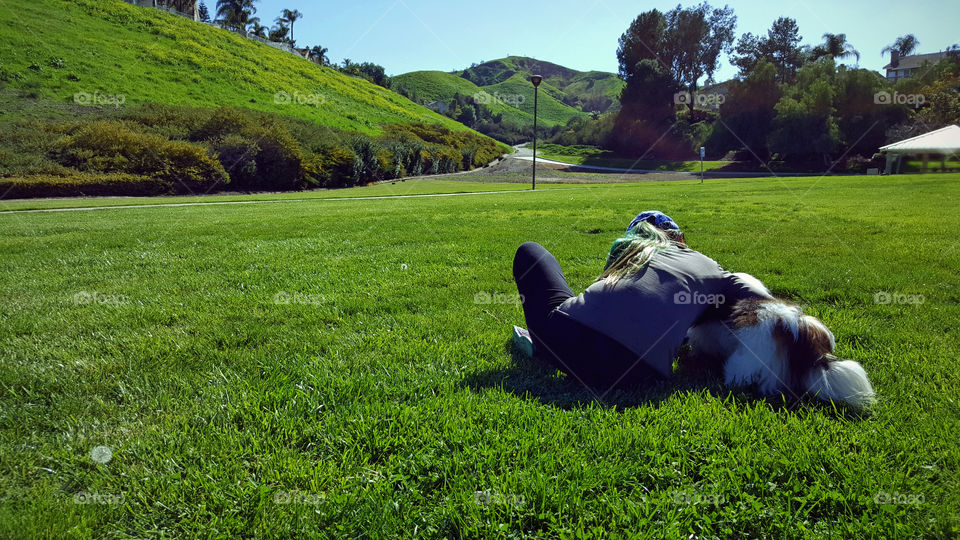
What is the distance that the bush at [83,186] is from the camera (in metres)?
20.2

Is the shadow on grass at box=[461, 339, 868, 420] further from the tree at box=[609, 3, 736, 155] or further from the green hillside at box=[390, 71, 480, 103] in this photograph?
the green hillside at box=[390, 71, 480, 103]

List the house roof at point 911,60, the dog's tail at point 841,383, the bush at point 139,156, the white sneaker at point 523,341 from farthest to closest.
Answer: the house roof at point 911,60, the bush at point 139,156, the white sneaker at point 523,341, the dog's tail at point 841,383

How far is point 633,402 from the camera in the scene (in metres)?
2.71

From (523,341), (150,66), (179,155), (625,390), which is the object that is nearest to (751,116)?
(179,155)

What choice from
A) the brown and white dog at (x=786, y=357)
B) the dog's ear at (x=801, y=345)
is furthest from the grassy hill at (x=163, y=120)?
the dog's ear at (x=801, y=345)

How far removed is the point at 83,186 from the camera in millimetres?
21516

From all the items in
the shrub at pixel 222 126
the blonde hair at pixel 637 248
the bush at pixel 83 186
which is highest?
the shrub at pixel 222 126

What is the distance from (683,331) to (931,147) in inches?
1716

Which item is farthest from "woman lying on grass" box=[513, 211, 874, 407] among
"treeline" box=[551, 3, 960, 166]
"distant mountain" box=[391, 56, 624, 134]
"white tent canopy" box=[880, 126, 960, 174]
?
"distant mountain" box=[391, 56, 624, 134]

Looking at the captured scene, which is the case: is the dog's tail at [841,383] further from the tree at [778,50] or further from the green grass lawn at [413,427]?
the tree at [778,50]

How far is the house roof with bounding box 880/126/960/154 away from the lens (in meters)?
31.6

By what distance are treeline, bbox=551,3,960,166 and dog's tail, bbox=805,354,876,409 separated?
2130 inches

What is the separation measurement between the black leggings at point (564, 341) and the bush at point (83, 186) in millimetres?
26396

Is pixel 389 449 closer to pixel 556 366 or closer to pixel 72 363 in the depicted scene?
pixel 556 366
